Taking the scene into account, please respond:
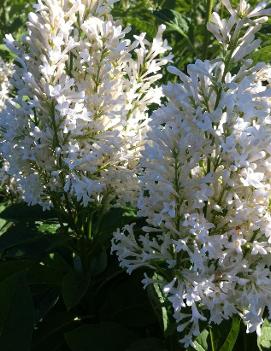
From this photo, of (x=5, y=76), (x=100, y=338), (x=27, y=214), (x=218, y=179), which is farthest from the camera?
(x=5, y=76)

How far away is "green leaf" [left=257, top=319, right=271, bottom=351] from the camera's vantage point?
212cm

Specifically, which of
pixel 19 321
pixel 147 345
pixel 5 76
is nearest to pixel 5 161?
pixel 5 76

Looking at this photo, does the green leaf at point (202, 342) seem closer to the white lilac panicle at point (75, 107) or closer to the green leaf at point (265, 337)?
the green leaf at point (265, 337)

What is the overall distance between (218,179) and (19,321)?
0.89 m

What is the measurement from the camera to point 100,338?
6.99 ft

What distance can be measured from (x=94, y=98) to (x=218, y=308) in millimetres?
813

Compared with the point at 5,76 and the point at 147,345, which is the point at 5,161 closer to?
the point at 5,76

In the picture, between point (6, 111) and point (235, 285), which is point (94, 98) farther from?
point (235, 285)

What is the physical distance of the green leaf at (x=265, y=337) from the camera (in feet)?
6.94

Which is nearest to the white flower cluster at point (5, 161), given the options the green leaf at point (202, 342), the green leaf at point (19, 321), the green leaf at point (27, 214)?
the green leaf at point (27, 214)

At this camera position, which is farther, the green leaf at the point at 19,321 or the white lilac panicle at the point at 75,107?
the green leaf at the point at 19,321

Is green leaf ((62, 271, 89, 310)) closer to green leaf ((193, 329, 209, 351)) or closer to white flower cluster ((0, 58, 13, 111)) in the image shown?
green leaf ((193, 329, 209, 351))

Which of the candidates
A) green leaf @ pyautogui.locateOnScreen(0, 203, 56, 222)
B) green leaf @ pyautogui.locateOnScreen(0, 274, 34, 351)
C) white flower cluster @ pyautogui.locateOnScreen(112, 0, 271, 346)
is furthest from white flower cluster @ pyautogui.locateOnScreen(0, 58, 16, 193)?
white flower cluster @ pyautogui.locateOnScreen(112, 0, 271, 346)

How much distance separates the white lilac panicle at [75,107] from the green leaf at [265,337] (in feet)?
2.28
